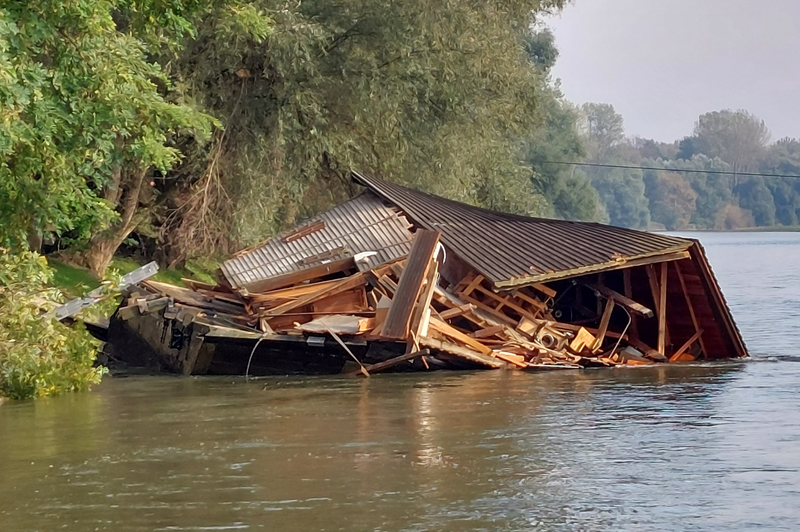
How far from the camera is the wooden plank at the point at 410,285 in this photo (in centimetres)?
1944

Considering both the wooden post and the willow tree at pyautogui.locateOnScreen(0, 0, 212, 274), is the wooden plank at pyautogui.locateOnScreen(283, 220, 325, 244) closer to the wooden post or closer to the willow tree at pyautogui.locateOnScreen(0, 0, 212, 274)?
the wooden post

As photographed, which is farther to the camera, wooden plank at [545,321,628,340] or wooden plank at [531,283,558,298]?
wooden plank at [531,283,558,298]

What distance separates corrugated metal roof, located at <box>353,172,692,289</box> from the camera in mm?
20938

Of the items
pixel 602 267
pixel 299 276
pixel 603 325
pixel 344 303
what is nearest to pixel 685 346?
pixel 603 325

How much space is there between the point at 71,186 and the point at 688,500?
9719 millimetres

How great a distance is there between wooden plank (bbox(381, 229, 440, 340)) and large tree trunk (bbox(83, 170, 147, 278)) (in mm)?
9258

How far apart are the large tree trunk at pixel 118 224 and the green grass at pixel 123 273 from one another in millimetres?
312

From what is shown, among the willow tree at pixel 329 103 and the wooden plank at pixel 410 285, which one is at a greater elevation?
the willow tree at pixel 329 103

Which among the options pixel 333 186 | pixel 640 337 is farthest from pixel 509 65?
pixel 640 337

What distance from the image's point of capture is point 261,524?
934cm

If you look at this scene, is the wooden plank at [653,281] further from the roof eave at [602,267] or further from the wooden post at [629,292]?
the roof eave at [602,267]

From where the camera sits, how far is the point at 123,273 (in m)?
31.4

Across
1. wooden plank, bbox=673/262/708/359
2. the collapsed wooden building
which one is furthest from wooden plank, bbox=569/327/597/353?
wooden plank, bbox=673/262/708/359

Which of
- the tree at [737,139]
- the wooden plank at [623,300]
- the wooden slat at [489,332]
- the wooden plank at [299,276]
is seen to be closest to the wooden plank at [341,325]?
the wooden plank at [299,276]
